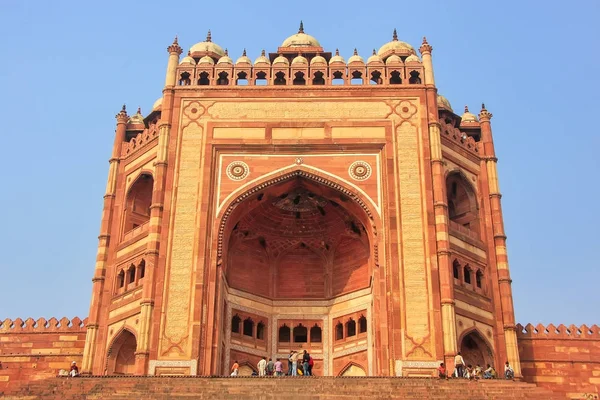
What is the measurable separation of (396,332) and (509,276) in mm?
4780

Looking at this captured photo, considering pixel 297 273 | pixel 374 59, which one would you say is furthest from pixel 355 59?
pixel 297 273

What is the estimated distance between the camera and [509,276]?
25328 millimetres

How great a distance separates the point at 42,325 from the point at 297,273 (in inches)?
315

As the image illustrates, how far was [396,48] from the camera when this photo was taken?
1133 inches

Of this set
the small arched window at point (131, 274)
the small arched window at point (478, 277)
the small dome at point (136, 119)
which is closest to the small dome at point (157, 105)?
the small dome at point (136, 119)

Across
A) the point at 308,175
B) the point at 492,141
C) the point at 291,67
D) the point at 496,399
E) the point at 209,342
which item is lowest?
the point at 496,399

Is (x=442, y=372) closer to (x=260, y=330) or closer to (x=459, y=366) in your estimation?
(x=459, y=366)

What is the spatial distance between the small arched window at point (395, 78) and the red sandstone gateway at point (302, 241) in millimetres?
64

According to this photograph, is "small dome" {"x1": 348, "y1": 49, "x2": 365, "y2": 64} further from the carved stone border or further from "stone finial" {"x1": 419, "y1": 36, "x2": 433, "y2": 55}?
the carved stone border

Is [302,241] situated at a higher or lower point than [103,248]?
higher

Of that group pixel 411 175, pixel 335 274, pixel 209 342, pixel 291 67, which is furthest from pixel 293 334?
pixel 291 67

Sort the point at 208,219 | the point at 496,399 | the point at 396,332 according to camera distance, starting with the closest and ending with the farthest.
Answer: the point at 496,399 < the point at 396,332 < the point at 208,219

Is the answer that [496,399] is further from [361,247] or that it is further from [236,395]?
[361,247]

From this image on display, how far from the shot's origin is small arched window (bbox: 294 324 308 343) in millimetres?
26359
